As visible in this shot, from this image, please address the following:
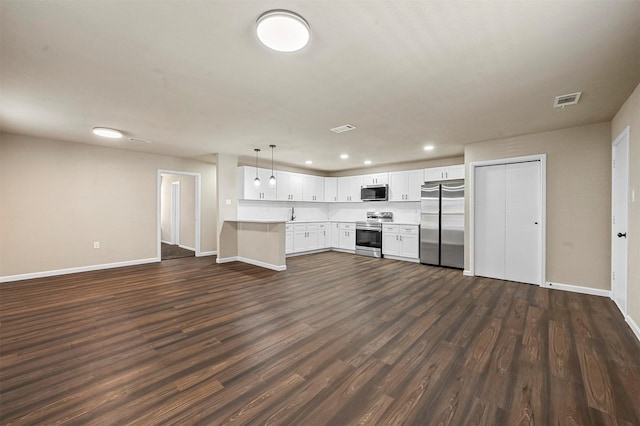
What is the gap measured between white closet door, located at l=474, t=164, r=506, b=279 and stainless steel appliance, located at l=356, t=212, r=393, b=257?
7.95 ft

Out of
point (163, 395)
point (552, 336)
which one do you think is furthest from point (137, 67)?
point (552, 336)

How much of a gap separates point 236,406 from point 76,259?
5.57 m

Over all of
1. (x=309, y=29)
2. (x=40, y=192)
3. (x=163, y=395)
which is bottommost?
(x=163, y=395)

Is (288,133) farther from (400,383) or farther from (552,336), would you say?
(552,336)

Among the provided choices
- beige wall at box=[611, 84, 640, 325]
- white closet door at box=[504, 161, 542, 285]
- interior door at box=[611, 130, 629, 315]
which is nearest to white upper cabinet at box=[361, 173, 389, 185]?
white closet door at box=[504, 161, 542, 285]

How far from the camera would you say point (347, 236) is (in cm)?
782

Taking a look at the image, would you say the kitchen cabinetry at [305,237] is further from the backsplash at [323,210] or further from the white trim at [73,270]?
the white trim at [73,270]

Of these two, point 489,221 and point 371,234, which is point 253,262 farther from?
point 489,221

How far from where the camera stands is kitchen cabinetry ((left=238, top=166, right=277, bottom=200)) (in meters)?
6.48

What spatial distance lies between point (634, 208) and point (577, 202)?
132 cm

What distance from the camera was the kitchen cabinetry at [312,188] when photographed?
25.8 feet

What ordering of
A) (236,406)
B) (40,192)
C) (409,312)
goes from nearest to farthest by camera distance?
(236,406) < (409,312) < (40,192)

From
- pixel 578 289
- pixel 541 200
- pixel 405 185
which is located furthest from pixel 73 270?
pixel 578 289

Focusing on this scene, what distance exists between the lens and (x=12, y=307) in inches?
133
